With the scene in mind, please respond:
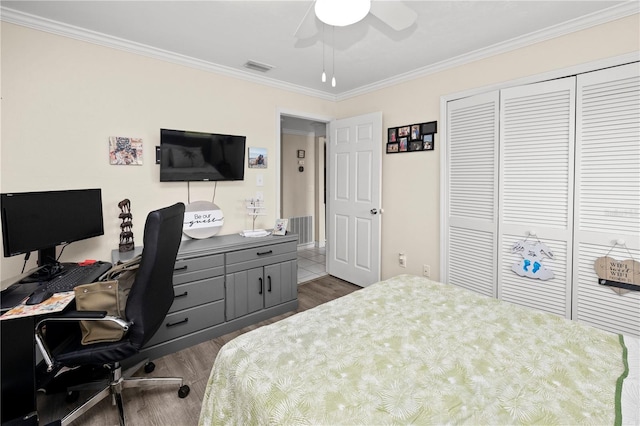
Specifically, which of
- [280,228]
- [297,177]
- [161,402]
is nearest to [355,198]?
[280,228]

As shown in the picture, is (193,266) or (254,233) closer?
(193,266)

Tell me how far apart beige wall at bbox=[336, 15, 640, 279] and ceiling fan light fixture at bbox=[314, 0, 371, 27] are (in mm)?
1919

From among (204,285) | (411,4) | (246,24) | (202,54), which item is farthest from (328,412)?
(202,54)

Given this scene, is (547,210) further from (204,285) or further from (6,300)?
(6,300)

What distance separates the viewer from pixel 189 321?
8.27 feet

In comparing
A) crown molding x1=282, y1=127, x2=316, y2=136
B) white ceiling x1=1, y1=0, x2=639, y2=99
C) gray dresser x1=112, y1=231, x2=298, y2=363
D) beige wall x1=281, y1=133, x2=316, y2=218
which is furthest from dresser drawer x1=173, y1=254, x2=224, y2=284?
crown molding x1=282, y1=127, x2=316, y2=136

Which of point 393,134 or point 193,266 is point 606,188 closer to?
point 393,134

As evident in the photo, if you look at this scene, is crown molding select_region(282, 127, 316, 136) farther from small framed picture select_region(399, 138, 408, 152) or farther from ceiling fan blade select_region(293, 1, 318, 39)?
ceiling fan blade select_region(293, 1, 318, 39)

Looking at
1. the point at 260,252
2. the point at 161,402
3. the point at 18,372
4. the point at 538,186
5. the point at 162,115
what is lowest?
the point at 161,402

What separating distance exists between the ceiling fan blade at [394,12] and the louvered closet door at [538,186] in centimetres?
147

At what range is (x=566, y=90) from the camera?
7.61ft

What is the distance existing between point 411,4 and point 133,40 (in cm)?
228

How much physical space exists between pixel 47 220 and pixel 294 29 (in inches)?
→ 86.4

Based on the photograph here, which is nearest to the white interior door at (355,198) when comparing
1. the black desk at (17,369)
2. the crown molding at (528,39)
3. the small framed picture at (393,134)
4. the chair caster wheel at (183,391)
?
the small framed picture at (393,134)
